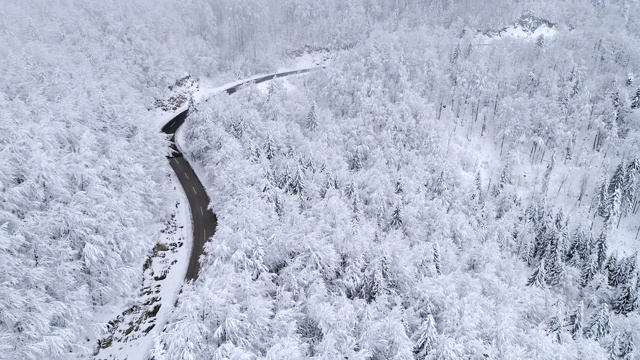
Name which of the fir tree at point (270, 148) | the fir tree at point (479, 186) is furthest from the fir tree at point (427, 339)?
the fir tree at point (479, 186)

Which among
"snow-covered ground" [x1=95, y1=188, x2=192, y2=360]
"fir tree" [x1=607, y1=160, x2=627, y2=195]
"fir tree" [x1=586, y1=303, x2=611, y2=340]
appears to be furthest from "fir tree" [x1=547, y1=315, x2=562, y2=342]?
"fir tree" [x1=607, y1=160, x2=627, y2=195]

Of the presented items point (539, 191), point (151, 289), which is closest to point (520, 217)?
point (539, 191)

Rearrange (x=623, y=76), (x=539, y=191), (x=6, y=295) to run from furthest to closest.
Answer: (x=623, y=76)
(x=539, y=191)
(x=6, y=295)

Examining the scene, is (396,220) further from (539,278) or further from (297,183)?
(539,278)

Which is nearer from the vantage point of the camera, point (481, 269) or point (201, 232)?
point (201, 232)

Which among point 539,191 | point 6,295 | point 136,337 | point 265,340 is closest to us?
point 6,295

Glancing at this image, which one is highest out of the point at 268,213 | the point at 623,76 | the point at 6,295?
the point at 6,295

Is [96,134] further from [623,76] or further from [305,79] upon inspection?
[623,76]
